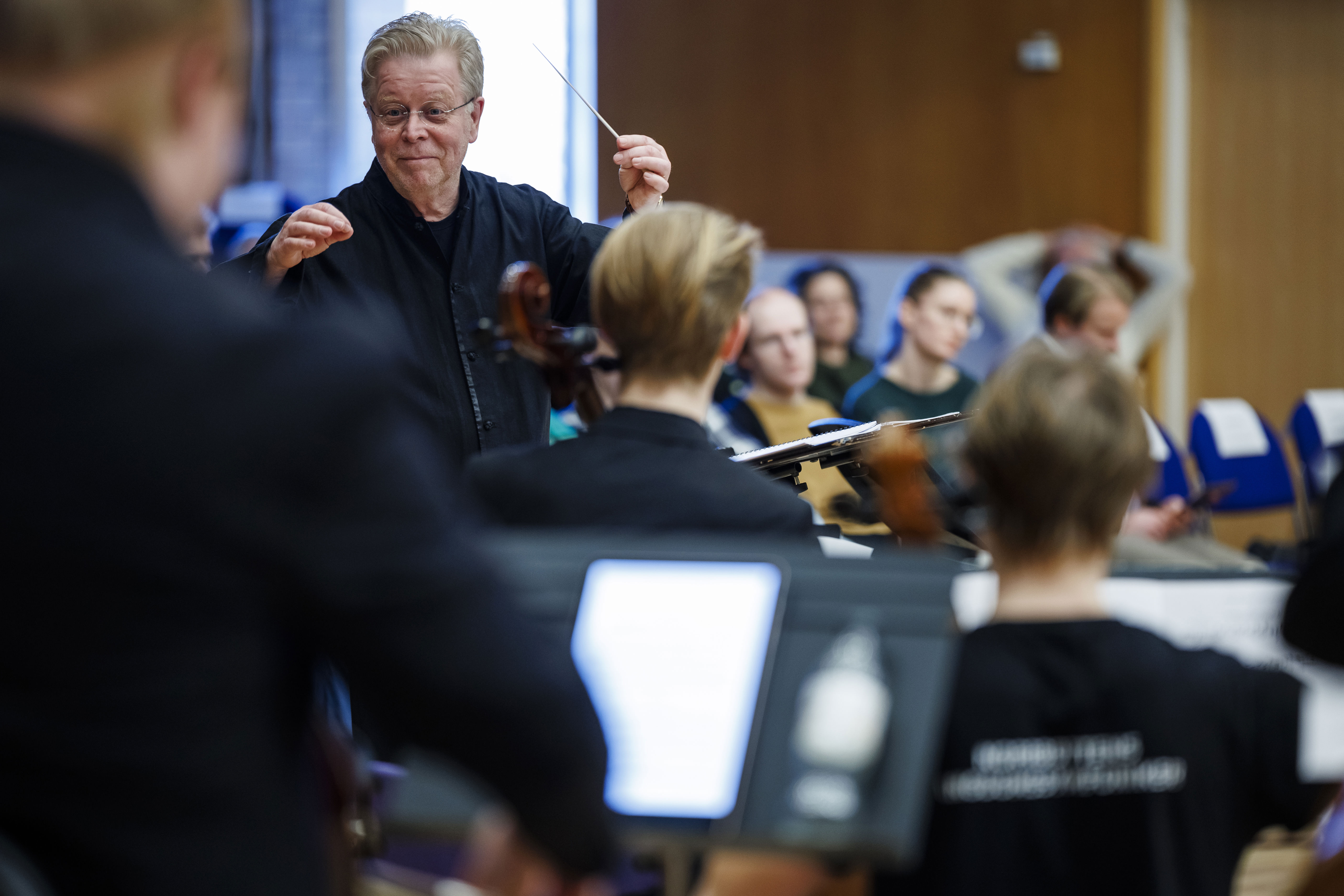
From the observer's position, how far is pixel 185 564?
62 centimetres

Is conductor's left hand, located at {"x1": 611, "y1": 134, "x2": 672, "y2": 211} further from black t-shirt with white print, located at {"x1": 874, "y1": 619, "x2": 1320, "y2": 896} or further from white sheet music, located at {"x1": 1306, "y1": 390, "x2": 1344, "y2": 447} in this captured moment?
white sheet music, located at {"x1": 1306, "y1": 390, "x2": 1344, "y2": 447}

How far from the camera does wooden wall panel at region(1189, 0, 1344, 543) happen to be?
238 inches

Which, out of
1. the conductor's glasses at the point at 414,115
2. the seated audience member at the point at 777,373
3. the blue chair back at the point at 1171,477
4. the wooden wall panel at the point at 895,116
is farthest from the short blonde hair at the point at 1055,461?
the wooden wall panel at the point at 895,116

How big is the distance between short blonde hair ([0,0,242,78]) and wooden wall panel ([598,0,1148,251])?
17.1ft

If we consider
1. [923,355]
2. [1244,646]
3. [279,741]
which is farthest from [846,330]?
[279,741]

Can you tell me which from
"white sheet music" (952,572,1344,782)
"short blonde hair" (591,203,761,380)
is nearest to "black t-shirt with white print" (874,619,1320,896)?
"short blonde hair" (591,203,761,380)

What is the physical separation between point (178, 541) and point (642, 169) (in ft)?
4.93

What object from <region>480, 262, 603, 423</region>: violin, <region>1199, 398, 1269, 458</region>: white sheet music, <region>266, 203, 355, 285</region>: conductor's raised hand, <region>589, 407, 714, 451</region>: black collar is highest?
<region>266, 203, 355, 285</region>: conductor's raised hand

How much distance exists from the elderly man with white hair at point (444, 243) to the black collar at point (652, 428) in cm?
69

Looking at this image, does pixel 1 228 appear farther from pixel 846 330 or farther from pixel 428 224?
pixel 846 330

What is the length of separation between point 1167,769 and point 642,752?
438 mm

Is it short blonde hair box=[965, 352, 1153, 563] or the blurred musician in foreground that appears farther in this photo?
short blonde hair box=[965, 352, 1153, 563]

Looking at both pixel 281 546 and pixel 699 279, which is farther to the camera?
pixel 699 279

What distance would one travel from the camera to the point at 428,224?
7.07 ft
